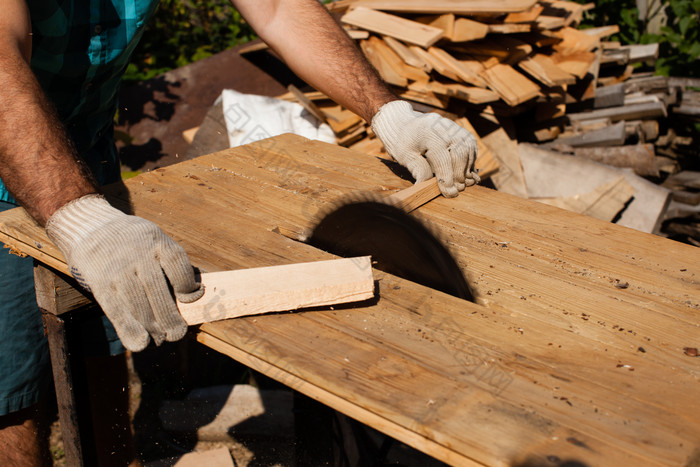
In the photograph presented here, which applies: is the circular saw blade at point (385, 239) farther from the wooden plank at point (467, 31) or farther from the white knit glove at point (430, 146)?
the wooden plank at point (467, 31)

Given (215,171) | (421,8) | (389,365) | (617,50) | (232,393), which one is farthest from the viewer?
(617,50)

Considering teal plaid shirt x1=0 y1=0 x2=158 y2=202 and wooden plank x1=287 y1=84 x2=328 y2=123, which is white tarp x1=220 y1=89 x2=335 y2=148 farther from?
teal plaid shirt x1=0 y1=0 x2=158 y2=202

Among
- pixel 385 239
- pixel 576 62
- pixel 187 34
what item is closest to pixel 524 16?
pixel 576 62

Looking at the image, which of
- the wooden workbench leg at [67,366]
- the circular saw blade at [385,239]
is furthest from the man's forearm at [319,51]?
the wooden workbench leg at [67,366]

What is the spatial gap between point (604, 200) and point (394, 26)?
78.7 inches

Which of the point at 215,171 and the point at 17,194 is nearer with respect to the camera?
the point at 17,194

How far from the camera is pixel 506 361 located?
4.60 ft

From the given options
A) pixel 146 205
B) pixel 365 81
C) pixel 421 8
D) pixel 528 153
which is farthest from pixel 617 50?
→ pixel 146 205

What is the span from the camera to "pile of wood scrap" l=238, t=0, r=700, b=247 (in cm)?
419

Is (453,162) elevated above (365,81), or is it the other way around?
(365,81)

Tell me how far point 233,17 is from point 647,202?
19.2 ft

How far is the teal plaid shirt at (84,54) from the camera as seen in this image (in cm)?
220

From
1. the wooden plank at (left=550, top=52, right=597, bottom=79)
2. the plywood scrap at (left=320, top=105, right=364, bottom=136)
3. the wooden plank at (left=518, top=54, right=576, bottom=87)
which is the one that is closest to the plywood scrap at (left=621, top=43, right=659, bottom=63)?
the wooden plank at (left=550, top=52, right=597, bottom=79)

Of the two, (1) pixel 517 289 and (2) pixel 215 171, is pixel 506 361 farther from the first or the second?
(2) pixel 215 171
